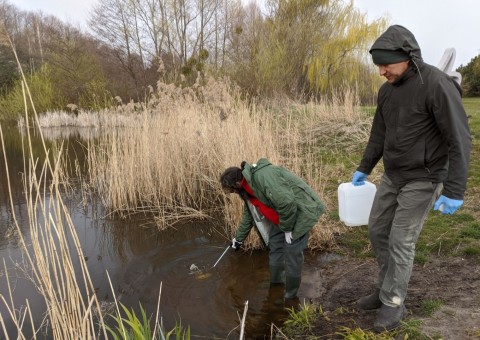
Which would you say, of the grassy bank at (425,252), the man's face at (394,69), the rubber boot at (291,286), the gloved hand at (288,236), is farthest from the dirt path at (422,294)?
the man's face at (394,69)

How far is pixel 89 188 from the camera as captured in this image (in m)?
6.05

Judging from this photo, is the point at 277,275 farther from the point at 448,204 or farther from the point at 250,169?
the point at 448,204

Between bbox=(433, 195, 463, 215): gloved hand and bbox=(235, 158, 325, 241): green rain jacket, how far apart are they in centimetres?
96

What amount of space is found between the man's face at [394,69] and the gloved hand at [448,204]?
2.41 ft

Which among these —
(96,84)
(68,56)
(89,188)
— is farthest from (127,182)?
(68,56)

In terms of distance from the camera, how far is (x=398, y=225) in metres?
2.12

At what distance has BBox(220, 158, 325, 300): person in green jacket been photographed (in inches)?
103

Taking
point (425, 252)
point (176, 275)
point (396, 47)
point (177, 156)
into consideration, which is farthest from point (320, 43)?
point (396, 47)

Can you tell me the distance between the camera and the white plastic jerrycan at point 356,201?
2.73 metres

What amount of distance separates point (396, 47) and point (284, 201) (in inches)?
48.2

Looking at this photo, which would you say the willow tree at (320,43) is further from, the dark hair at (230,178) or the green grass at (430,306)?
the green grass at (430,306)

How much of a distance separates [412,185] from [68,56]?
18007mm

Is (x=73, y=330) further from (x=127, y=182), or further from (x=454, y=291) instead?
(x=127, y=182)

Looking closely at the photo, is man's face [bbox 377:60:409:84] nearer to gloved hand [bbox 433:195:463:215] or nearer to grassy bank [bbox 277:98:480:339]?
gloved hand [bbox 433:195:463:215]
